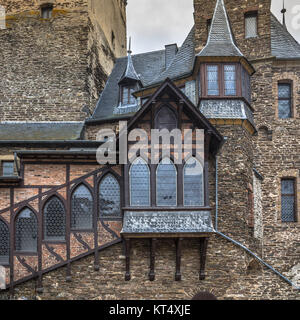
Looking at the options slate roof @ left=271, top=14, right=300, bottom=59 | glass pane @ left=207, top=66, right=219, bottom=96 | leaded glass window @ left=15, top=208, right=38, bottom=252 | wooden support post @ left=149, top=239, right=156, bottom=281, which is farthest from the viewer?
slate roof @ left=271, top=14, right=300, bottom=59

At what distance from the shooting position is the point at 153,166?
59.5 ft

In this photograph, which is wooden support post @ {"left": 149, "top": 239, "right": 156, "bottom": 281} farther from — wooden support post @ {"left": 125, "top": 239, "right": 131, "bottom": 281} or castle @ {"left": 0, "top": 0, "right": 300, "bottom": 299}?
wooden support post @ {"left": 125, "top": 239, "right": 131, "bottom": 281}

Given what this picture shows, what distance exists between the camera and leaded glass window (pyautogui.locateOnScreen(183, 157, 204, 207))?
18.1 metres

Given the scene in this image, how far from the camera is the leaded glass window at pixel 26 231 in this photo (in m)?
18.4

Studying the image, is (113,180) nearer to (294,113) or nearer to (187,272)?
(187,272)

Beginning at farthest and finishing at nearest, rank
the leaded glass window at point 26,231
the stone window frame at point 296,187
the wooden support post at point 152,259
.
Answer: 1. the stone window frame at point 296,187
2. the leaded glass window at point 26,231
3. the wooden support post at point 152,259

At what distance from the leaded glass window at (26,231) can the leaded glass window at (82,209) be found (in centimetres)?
124

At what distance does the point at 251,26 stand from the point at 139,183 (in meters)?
9.74

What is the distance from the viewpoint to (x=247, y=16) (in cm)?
2420

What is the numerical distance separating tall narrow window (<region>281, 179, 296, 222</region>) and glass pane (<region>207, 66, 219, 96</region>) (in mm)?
4929

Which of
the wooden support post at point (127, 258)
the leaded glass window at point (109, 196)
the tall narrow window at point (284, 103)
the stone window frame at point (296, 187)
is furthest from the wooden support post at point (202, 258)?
the tall narrow window at point (284, 103)

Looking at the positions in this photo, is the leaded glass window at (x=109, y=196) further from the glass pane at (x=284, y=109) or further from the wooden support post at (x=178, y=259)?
the glass pane at (x=284, y=109)

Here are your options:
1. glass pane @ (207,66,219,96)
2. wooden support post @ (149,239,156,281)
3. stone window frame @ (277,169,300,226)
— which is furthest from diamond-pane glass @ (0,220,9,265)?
stone window frame @ (277,169,300,226)
